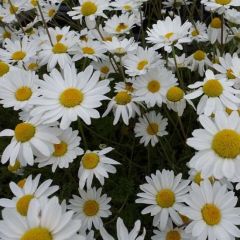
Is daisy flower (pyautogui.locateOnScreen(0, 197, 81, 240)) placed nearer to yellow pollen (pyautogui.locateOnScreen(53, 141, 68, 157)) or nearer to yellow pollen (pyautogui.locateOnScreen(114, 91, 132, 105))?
yellow pollen (pyautogui.locateOnScreen(53, 141, 68, 157))

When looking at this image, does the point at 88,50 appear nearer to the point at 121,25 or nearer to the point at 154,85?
the point at 121,25

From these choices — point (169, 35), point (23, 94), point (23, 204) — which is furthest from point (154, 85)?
point (23, 204)

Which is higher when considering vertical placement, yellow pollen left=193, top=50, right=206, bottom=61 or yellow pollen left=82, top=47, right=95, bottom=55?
yellow pollen left=82, top=47, right=95, bottom=55

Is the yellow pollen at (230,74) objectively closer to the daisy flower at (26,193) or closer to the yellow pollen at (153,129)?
the yellow pollen at (153,129)

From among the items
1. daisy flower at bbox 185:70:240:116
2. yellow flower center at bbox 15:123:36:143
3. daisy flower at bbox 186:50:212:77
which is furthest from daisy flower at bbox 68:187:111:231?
daisy flower at bbox 186:50:212:77

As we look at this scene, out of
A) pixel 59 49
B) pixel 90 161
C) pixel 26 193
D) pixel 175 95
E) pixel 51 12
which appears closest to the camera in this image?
pixel 26 193

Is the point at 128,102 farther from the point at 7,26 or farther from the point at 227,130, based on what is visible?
the point at 7,26
